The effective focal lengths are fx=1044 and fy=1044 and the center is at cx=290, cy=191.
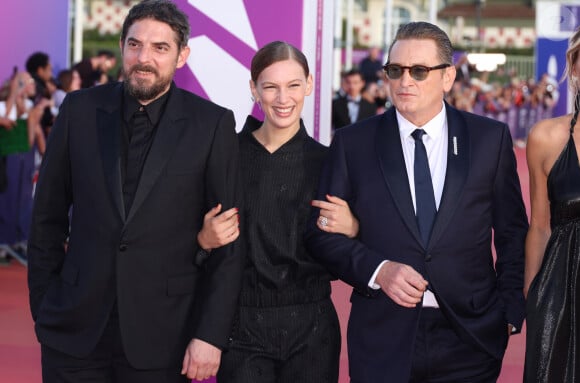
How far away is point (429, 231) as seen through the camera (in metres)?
3.74

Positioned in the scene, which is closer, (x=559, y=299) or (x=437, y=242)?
(x=559, y=299)

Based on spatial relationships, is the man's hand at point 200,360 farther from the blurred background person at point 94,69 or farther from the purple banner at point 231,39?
the blurred background person at point 94,69

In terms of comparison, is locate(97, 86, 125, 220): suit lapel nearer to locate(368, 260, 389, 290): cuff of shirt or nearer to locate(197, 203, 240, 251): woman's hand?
locate(197, 203, 240, 251): woman's hand

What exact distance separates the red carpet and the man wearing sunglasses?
3.01 metres

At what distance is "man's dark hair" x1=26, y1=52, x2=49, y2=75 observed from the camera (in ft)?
42.4

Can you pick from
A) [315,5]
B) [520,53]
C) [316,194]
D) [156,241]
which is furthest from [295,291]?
[520,53]

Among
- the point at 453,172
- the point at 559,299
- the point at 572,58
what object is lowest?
the point at 559,299

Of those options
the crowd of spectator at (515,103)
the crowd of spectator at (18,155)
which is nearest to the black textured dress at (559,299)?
the crowd of spectator at (18,155)

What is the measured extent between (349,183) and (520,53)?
5574cm

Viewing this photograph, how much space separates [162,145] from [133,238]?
337 mm

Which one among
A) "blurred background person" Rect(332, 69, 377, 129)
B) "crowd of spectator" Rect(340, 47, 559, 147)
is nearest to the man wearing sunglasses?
"blurred background person" Rect(332, 69, 377, 129)

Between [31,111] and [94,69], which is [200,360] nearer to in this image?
[31,111]

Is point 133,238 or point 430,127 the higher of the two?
point 430,127

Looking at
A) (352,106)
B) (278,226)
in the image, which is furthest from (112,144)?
(352,106)
